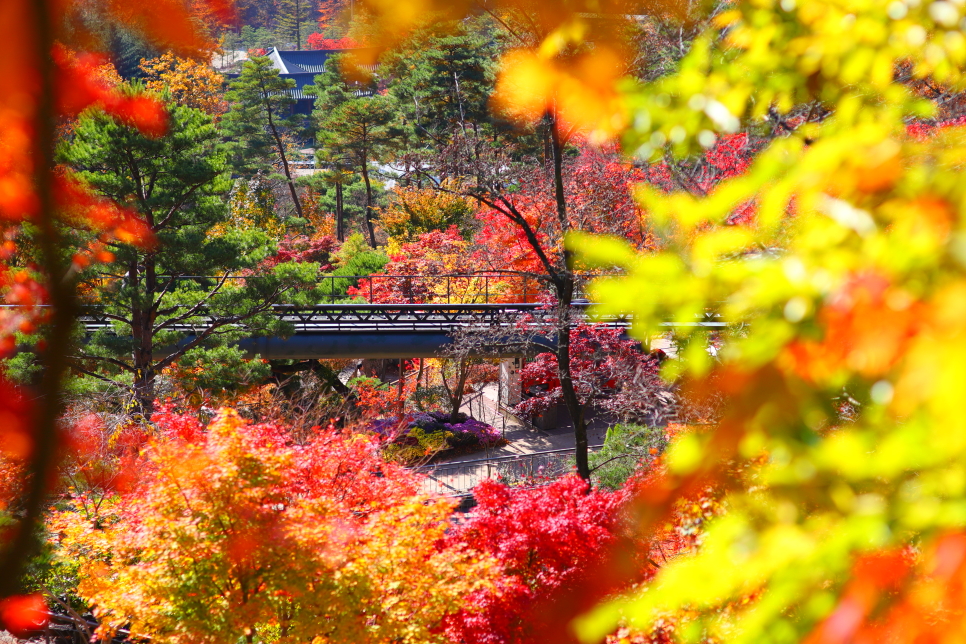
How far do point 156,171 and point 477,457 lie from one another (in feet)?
33.6

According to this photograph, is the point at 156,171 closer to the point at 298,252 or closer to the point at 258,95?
the point at 298,252

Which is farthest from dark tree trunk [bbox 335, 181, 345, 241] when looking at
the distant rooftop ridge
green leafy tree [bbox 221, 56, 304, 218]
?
the distant rooftop ridge

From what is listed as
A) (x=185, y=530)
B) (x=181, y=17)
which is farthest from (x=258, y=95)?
(x=185, y=530)

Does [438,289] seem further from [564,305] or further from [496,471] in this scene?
[564,305]

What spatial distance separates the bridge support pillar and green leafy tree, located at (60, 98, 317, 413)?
341 inches

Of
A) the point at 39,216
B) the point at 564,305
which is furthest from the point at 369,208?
the point at 564,305

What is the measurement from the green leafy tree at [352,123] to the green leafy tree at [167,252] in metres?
14.1

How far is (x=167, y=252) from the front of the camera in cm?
1170

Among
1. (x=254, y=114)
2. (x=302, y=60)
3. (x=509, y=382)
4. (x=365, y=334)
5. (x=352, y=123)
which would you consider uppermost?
(x=302, y=60)

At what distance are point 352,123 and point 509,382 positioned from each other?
1222 centimetres

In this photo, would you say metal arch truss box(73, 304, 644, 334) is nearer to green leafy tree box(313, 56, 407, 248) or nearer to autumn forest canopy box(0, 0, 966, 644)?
autumn forest canopy box(0, 0, 966, 644)

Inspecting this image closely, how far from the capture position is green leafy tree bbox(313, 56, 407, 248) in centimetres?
2581

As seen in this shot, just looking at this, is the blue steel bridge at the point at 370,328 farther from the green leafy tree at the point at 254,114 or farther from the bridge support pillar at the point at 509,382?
the green leafy tree at the point at 254,114

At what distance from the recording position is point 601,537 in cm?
638
